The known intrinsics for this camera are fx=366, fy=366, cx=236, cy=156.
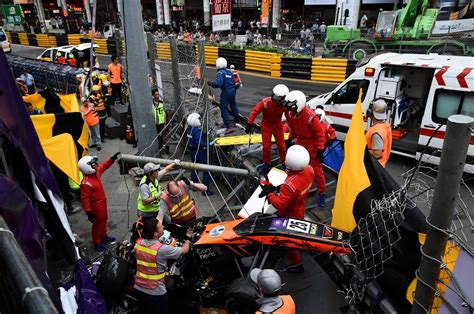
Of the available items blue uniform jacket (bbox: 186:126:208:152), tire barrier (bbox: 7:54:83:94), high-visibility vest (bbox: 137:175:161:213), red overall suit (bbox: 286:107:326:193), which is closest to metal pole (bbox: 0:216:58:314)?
high-visibility vest (bbox: 137:175:161:213)

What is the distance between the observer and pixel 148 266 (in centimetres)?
401

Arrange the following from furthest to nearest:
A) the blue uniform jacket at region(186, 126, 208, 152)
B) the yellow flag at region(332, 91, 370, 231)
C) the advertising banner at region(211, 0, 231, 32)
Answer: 1. the advertising banner at region(211, 0, 231, 32)
2. the blue uniform jacket at region(186, 126, 208, 152)
3. the yellow flag at region(332, 91, 370, 231)

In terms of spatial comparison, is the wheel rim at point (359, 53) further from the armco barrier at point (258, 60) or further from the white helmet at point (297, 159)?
the white helmet at point (297, 159)

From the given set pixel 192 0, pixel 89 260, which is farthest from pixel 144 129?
pixel 192 0

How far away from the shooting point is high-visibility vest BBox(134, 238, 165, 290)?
3963mm

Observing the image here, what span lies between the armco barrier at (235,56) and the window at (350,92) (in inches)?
455

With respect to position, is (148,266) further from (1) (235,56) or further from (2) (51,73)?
(1) (235,56)

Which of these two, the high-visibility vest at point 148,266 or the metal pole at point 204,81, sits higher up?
the metal pole at point 204,81

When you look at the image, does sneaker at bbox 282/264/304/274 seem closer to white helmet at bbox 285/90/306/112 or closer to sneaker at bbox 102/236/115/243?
white helmet at bbox 285/90/306/112

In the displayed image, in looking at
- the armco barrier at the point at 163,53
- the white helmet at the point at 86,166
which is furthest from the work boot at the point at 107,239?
the armco barrier at the point at 163,53

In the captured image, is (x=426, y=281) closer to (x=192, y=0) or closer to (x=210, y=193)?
(x=210, y=193)

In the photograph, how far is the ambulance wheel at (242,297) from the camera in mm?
3430

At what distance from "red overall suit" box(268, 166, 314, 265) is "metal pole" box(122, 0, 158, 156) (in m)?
4.21

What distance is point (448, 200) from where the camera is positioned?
1868 mm
